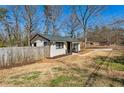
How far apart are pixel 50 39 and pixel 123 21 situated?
9.27m

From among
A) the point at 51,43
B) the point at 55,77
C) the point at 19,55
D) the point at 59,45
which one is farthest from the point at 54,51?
the point at 55,77

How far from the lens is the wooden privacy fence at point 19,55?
12734mm

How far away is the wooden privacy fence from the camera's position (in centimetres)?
1273

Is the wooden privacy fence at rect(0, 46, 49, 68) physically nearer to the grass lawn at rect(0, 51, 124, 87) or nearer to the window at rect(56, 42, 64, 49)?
the grass lawn at rect(0, 51, 124, 87)

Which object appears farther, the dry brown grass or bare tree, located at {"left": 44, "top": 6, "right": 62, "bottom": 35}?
bare tree, located at {"left": 44, "top": 6, "right": 62, "bottom": 35}

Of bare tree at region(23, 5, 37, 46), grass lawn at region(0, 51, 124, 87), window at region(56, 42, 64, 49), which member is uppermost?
bare tree at region(23, 5, 37, 46)

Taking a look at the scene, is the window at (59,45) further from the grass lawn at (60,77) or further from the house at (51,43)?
the grass lawn at (60,77)

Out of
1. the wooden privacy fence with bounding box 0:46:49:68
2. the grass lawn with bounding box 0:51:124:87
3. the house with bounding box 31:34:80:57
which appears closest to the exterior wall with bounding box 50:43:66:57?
the house with bounding box 31:34:80:57

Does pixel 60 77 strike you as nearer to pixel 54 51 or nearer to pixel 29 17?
pixel 54 51

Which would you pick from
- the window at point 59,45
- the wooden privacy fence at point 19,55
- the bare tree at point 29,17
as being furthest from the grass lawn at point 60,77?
the bare tree at point 29,17
